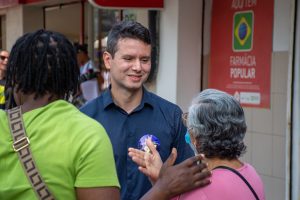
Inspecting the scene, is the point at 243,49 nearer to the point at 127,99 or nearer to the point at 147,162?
the point at 127,99

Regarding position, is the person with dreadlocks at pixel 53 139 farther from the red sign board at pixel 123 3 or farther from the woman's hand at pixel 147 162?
the red sign board at pixel 123 3

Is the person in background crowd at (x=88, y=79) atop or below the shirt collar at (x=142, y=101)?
below

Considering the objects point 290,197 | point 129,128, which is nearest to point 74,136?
point 129,128

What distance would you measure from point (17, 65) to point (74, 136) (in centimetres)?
38

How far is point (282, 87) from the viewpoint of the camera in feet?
16.0

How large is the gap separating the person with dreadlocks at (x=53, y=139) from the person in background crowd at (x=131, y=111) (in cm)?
101

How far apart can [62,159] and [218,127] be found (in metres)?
0.69

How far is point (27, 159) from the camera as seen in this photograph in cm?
174

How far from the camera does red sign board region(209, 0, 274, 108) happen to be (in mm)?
5113

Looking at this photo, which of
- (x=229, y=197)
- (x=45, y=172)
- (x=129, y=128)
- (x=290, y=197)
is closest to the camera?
(x=45, y=172)

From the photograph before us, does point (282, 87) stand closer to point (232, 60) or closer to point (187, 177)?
point (232, 60)

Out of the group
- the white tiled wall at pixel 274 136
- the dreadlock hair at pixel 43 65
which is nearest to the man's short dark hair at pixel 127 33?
the dreadlock hair at pixel 43 65

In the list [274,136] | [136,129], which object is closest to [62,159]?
[136,129]

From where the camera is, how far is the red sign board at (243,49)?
16.8 ft
